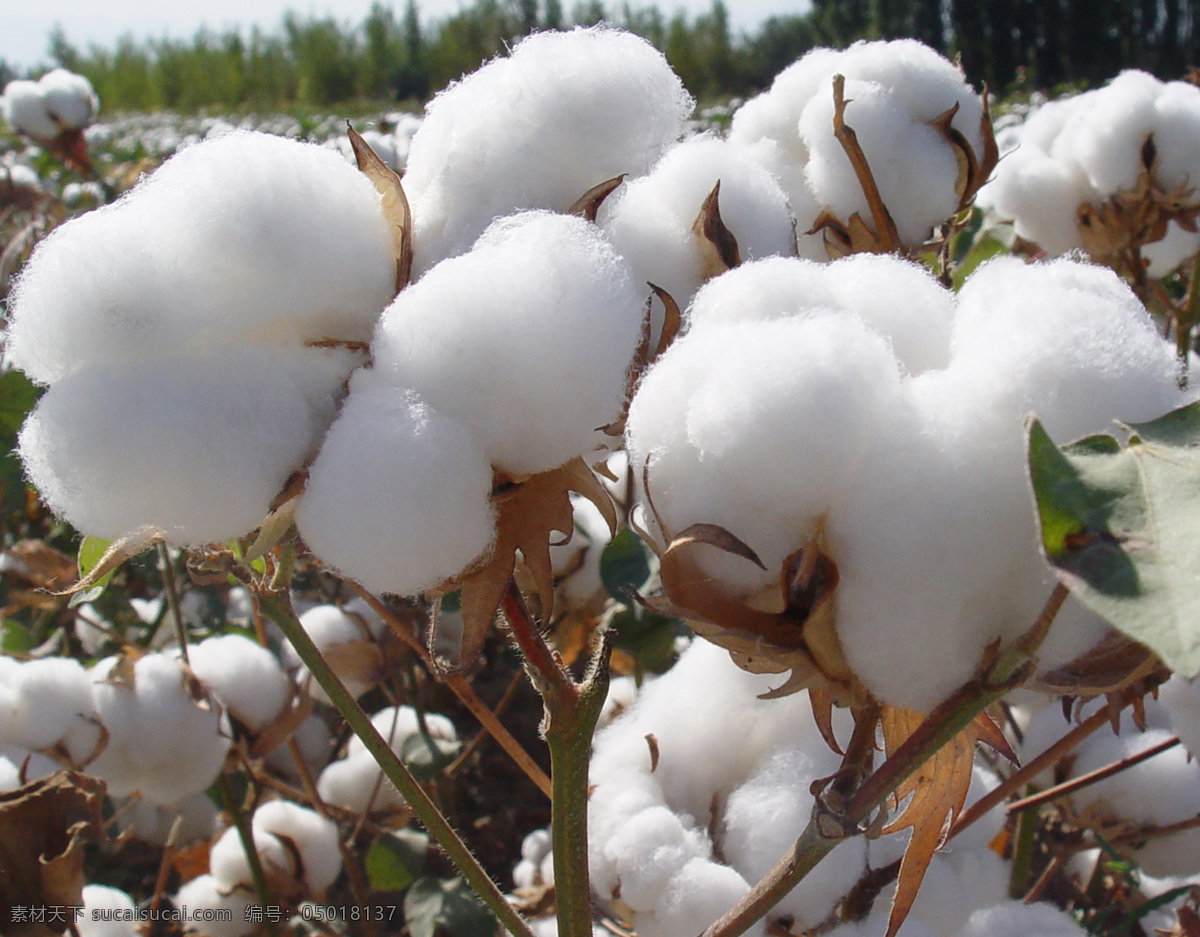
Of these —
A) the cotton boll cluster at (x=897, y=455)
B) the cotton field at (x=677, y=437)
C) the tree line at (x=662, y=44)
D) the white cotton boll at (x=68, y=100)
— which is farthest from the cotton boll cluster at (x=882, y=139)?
the tree line at (x=662, y=44)

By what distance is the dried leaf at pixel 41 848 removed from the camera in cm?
89

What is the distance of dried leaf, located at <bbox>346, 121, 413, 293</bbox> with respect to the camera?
1.93 ft

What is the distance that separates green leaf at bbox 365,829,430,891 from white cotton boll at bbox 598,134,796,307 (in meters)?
0.96

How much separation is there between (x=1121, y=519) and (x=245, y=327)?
41 centimetres

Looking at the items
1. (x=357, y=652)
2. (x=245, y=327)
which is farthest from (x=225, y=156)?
(x=357, y=652)

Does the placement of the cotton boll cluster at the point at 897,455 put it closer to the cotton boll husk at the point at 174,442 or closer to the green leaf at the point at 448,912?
the cotton boll husk at the point at 174,442

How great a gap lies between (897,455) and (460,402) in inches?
8.0

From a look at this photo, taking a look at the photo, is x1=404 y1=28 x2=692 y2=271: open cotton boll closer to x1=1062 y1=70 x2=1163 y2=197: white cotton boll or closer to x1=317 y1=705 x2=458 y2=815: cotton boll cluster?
x1=1062 y1=70 x2=1163 y2=197: white cotton boll

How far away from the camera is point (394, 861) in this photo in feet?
4.33

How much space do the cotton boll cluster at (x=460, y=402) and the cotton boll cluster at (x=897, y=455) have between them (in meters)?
0.04

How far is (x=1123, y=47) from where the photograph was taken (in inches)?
863

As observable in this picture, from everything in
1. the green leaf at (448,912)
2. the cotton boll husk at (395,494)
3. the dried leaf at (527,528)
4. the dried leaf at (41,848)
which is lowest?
the green leaf at (448,912)

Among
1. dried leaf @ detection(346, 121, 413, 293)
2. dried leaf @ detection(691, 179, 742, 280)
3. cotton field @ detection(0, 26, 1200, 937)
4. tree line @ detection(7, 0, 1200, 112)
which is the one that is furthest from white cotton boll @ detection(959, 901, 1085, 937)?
tree line @ detection(7, 0, 1200, 112)

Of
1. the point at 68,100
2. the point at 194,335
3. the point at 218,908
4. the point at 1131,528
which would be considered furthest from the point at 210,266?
the point at 68,100
